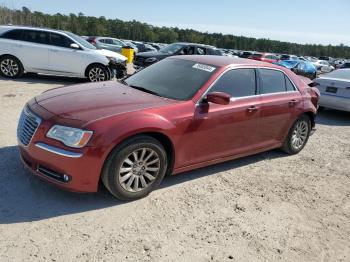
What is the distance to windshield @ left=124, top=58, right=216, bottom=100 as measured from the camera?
15.7 ft

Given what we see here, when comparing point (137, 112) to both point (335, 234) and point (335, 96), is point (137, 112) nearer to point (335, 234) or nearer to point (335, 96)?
point (335, 234)

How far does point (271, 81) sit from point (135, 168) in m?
2.88

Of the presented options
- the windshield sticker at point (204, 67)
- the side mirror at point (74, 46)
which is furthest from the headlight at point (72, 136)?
the side mirror at point (74, 46)

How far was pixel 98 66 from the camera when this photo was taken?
1159 centimetres

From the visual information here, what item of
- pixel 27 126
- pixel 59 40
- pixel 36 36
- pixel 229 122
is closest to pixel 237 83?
pixel 229 122

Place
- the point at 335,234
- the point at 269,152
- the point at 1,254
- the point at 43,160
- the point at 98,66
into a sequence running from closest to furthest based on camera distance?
the point at 1,254 → the point at 43,160 → the point at 335,234 → the point at 269,152 → the point at 98,66

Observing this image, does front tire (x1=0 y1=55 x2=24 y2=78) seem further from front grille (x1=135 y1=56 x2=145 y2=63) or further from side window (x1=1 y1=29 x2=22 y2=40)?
front grille (x1=135 y1=56 x2=145 y2=63)

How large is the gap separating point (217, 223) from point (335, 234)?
1331 mm

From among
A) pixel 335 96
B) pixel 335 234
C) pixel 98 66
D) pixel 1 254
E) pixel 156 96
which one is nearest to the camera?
pixel 1 254

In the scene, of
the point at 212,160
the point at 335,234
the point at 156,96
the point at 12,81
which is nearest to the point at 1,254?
the point at 156,96

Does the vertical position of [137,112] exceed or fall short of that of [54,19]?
it falls short

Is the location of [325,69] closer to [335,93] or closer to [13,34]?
[335,93]

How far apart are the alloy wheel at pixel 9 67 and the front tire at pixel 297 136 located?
8347 mm

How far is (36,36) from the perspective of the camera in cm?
1115
